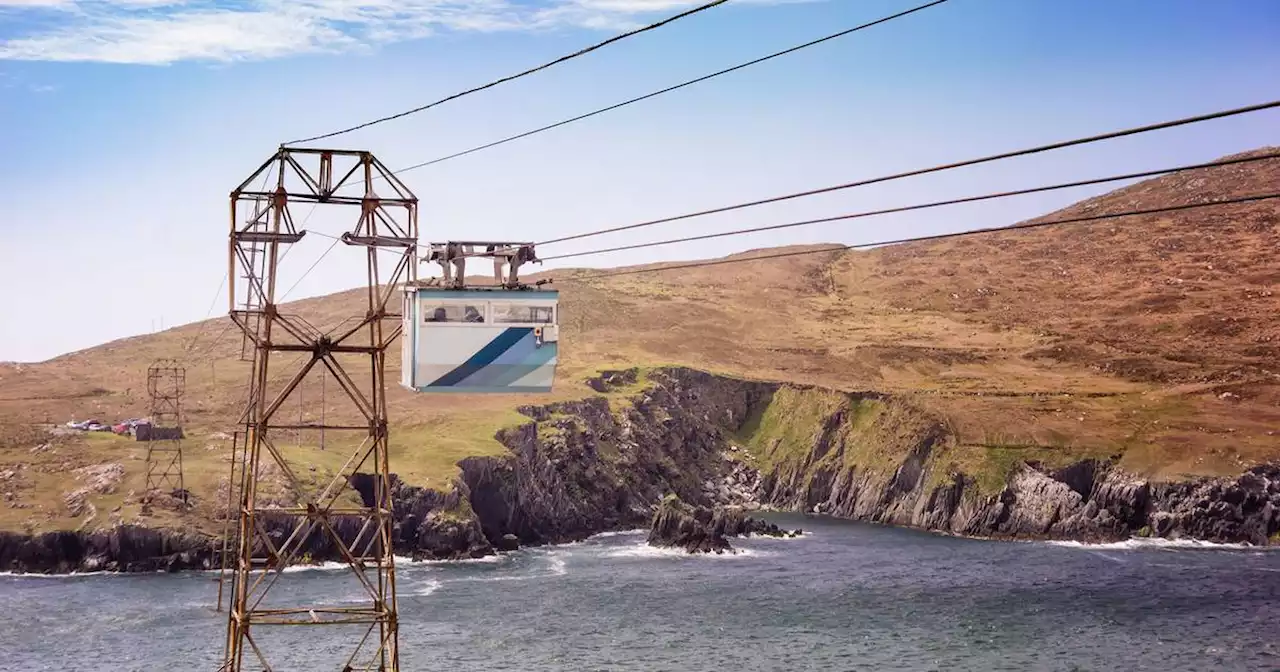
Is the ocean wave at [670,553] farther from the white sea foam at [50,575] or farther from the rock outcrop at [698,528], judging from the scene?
the white sea foam at [50,575]

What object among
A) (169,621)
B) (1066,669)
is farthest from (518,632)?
(1066,669)

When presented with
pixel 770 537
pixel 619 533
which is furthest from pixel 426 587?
pixel 770 537

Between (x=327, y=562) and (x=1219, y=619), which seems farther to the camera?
(x=327, y=562)

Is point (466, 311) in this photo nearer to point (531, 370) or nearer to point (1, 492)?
point (531, 370)

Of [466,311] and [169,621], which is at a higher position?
[466,311]

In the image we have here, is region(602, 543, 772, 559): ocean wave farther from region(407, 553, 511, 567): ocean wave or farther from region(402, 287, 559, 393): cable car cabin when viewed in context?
region(402, 287, 559, 393): cable car cabin

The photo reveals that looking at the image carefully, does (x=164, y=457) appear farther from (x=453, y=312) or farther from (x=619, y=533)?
(x=453, y=312)

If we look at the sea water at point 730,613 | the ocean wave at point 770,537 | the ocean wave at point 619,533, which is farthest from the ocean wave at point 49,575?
the ocean wave at point 770,537
